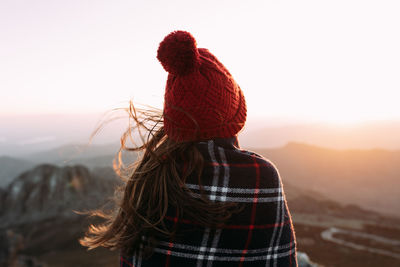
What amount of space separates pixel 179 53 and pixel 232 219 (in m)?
1.01

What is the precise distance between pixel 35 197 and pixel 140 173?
2870 cm

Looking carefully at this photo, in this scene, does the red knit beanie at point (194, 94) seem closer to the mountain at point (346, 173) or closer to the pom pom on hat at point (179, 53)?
the pom pom on hat at point (179, 53)

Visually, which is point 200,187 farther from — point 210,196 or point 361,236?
point 361,236

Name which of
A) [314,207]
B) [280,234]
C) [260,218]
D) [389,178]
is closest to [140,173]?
[260,218]

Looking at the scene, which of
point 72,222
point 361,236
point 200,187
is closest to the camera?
point 200,187

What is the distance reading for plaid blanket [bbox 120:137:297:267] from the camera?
156 cm

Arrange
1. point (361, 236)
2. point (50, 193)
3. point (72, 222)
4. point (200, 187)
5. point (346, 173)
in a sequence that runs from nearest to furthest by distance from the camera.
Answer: point (200, 187) → point (72, 222) → point (361, 236) → point (50, 193) → point (346, 173)

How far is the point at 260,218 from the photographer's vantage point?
1.64m

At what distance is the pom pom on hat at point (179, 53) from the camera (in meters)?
1.55

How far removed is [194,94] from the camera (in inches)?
61.8

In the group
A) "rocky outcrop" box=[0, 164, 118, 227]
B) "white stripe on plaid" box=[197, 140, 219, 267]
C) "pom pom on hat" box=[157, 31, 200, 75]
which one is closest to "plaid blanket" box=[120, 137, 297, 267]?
"white stripe on plaid" box=[197, 140, 219, 267]

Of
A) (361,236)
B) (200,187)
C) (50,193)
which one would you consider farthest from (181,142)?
(50,193)

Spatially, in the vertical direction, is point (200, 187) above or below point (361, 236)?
above

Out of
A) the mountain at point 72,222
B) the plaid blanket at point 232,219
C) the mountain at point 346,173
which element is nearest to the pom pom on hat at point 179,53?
the plaid blanket at point 232,219
